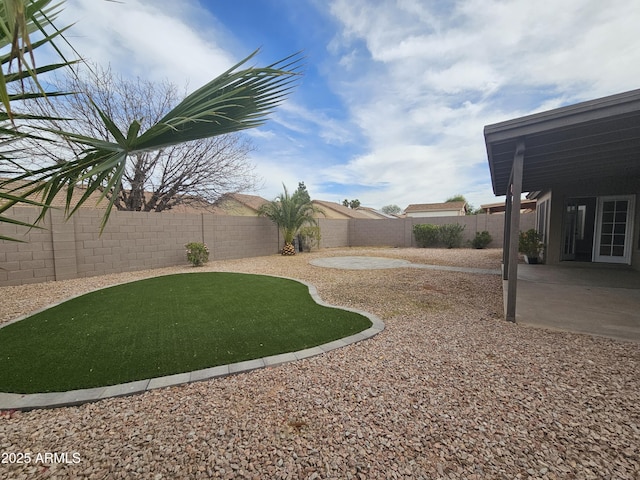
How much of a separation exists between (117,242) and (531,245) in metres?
12.9

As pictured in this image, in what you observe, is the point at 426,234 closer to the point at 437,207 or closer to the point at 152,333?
the point at 152,333

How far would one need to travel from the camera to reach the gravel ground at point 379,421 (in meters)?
1.58

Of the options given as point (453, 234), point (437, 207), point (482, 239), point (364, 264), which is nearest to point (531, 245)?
point (482, 239)

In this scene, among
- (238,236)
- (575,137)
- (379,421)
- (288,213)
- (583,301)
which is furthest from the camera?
(288,213)

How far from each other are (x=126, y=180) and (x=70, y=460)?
10.8 meters

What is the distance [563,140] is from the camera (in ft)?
13.3

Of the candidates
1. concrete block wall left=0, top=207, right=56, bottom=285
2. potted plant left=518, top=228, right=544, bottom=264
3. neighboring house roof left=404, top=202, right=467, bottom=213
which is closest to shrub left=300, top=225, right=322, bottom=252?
potted plant left=518, top=228, right=544, bottom=264

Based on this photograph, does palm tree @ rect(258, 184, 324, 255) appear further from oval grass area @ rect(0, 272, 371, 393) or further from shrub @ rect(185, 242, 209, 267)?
oval grass area @ rect(0, 272, 371, 393)

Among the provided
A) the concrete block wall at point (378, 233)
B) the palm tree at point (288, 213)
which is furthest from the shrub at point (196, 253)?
the concrete block wall at point (378, 233)

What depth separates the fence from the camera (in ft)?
20.3

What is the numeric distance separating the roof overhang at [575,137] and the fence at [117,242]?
244 inches

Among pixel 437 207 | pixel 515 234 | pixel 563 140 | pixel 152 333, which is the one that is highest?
pixel 437 207

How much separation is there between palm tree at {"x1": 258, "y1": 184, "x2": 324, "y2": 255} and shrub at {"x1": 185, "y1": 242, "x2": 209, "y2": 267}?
3772 millimetres

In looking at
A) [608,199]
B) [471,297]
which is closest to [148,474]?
[471,297]
